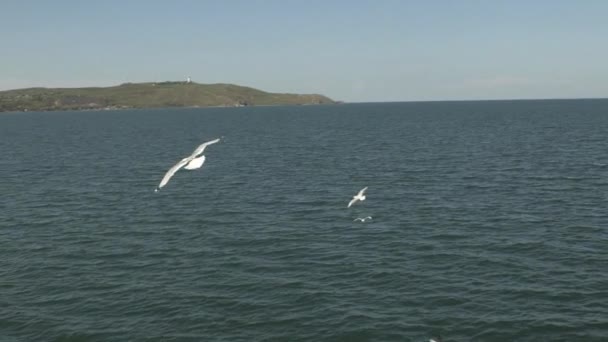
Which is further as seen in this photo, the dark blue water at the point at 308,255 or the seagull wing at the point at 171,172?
the dark blue water at the point at 308,255

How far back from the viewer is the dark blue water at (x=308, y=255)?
95.5 feet

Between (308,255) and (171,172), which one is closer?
(171,172)

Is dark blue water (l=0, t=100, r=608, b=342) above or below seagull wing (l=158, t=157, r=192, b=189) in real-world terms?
below

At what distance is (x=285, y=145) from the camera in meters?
121

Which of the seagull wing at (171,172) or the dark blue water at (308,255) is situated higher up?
the seagull wing at (171,172)

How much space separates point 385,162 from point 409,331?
61.0 metres

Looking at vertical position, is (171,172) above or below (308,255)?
above

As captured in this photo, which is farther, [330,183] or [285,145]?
[285,145]

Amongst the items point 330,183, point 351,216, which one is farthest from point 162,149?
point 351,216

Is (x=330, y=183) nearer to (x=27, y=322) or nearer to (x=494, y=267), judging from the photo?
(x=494, y=267)

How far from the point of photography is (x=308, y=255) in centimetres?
4006

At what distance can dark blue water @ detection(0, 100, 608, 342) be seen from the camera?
95.5ft

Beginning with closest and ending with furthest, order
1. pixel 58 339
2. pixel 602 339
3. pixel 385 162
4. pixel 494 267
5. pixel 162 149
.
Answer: pixel 602 339 → pixel 58 339 → pixel 494 267 → pixel 385 162 → pixel 162 149

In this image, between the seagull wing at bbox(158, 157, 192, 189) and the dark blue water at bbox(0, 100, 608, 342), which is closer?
the seagull wing at bbox(158, 157, 192, 189)
